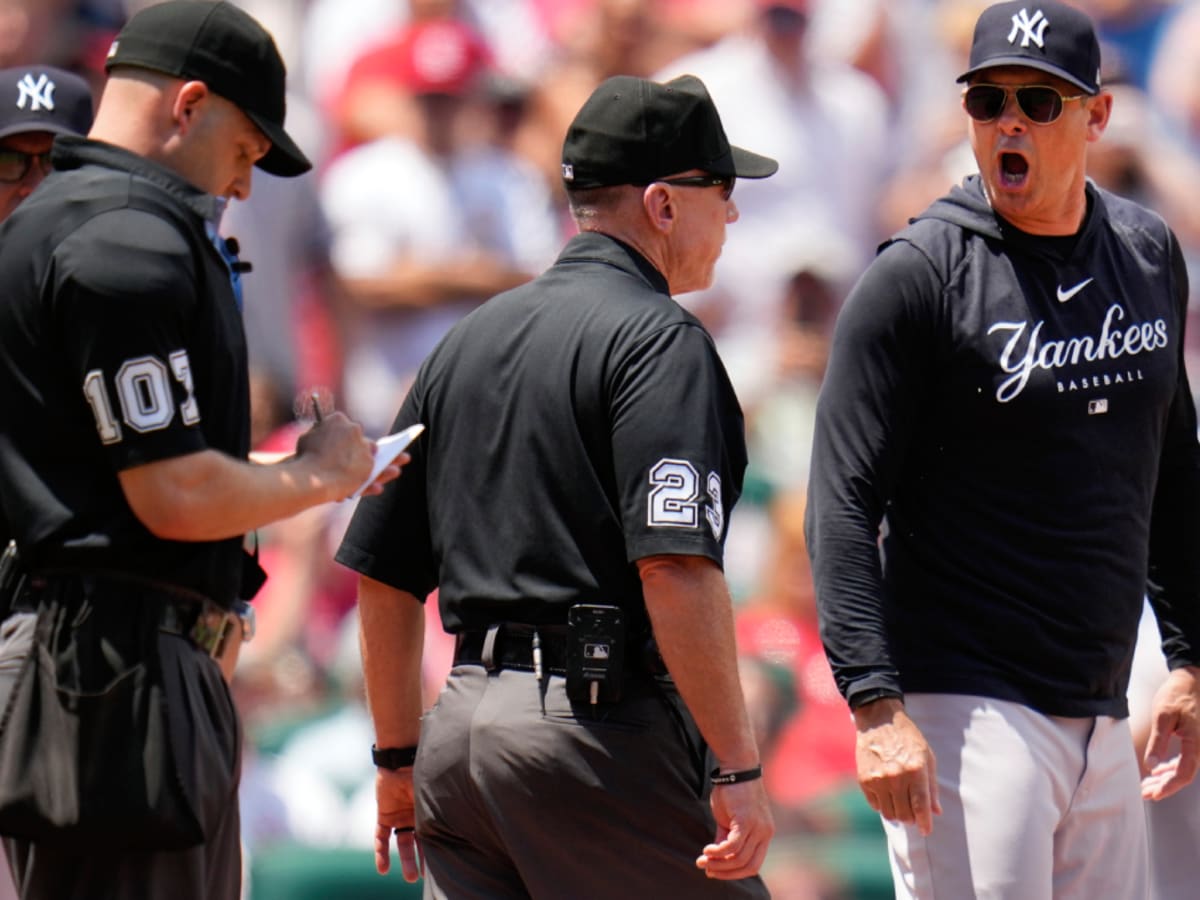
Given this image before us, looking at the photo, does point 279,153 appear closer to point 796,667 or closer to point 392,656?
point 392,656

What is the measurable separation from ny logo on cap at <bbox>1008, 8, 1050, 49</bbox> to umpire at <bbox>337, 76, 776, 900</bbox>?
701mm

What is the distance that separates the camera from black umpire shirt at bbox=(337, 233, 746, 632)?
349cm

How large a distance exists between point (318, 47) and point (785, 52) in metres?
2.27

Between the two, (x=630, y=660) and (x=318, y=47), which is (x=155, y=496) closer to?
(x=630, y=660)

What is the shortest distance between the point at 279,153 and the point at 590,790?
1339 mm

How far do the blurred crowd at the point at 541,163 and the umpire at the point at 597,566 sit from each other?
4.37 meters

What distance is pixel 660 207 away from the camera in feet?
12.6

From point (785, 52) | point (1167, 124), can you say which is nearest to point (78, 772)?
point (785, 52)

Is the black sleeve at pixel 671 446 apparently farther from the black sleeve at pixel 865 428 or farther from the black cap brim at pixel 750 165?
the black cap brim at pixel 750 165

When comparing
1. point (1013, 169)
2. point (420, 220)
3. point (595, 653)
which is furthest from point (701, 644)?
point (420, 220)

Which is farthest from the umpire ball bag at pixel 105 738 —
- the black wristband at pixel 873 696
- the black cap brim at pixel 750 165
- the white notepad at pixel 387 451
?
the black cap brim at pixel 750 165

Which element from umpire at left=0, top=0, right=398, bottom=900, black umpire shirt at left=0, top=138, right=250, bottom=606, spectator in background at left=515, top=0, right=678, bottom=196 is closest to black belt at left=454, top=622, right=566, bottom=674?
umpire at left=0, top=0, right=398, bottom=900

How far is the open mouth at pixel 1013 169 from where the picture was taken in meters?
3.95

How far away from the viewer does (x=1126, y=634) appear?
3.93 metres
